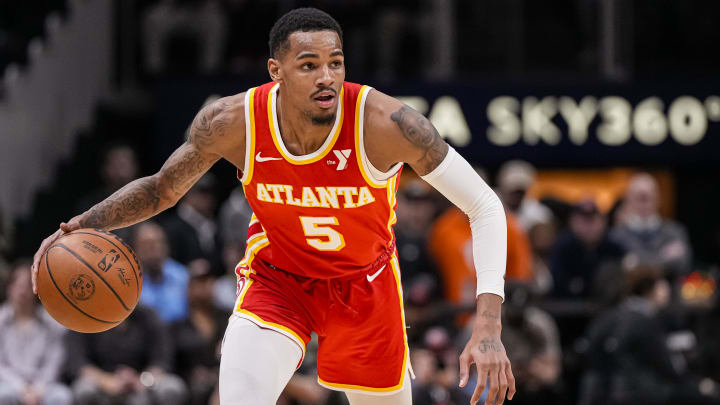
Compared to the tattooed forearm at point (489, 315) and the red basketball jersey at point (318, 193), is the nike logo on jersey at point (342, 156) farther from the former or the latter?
the tattooed forearm at point (489, 315)

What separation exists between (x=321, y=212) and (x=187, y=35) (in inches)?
310

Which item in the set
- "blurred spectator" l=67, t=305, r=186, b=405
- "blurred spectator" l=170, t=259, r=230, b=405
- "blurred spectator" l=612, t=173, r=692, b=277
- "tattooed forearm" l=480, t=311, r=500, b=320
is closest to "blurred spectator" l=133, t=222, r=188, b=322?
"blurred spectator" l=170, t=259, r=230, b=405

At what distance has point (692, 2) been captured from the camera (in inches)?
492

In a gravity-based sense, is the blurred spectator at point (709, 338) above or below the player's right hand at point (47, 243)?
below

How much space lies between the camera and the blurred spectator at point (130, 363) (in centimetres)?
827

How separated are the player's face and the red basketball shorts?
2.43 feet

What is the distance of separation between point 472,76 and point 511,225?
12.0ft

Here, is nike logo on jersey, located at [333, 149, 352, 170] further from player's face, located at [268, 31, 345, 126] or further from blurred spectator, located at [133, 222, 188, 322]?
blurred spectator, located at [133, 222, 188, 322]

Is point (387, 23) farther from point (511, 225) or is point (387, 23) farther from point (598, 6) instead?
point (511, 225)

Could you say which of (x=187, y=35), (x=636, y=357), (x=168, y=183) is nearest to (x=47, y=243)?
(x=168, y=183)

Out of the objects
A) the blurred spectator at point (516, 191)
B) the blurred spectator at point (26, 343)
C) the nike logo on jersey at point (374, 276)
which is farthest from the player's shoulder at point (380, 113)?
the blurred spectator at point (516, 191)

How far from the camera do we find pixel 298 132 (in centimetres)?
500

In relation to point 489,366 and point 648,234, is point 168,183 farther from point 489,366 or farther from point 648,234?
point 648,234

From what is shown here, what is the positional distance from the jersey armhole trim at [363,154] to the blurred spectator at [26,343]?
4065 mm
